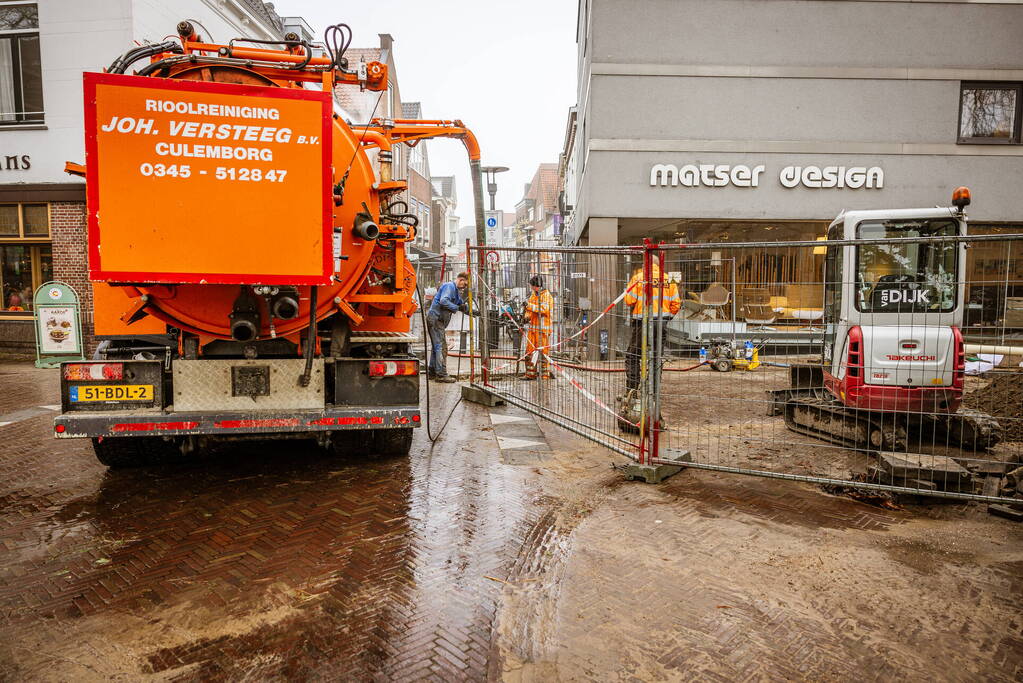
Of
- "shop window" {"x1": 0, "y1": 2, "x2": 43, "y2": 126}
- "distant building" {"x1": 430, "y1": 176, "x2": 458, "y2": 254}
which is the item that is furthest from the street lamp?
"distant building" {"x1": 430, "y1": 176, "x2": 458, "y2": 254}

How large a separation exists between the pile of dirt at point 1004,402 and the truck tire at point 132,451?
8.16 m

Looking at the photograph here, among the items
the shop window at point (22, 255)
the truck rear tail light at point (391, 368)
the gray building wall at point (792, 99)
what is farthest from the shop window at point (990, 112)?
the shop window at point (22, 255)

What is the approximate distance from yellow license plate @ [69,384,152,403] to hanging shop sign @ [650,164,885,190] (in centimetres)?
1310

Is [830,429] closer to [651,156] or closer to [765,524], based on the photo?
[765,524]

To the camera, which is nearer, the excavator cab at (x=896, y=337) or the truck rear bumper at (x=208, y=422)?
the truck rear bumper at (x=208, y=422)

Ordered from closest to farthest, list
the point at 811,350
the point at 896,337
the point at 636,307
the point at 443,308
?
the point at 896,337
the point at 636,307
the point at 811,350
the point at 443,308

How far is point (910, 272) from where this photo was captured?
19.8 feet

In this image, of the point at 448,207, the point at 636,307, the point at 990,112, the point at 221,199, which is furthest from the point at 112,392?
the point at 448,207

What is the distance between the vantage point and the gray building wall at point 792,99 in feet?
49.9

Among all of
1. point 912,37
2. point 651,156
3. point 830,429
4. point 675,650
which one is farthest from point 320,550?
point 912,37

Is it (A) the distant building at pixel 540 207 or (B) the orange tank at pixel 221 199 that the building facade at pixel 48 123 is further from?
(A) the distant building at pixel 540 207

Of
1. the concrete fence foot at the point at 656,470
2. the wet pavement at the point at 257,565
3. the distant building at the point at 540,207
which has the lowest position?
the wet pavement at the point at 257,565

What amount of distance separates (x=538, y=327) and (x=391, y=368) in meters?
2.98

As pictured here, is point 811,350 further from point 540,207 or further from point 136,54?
point 540,207
